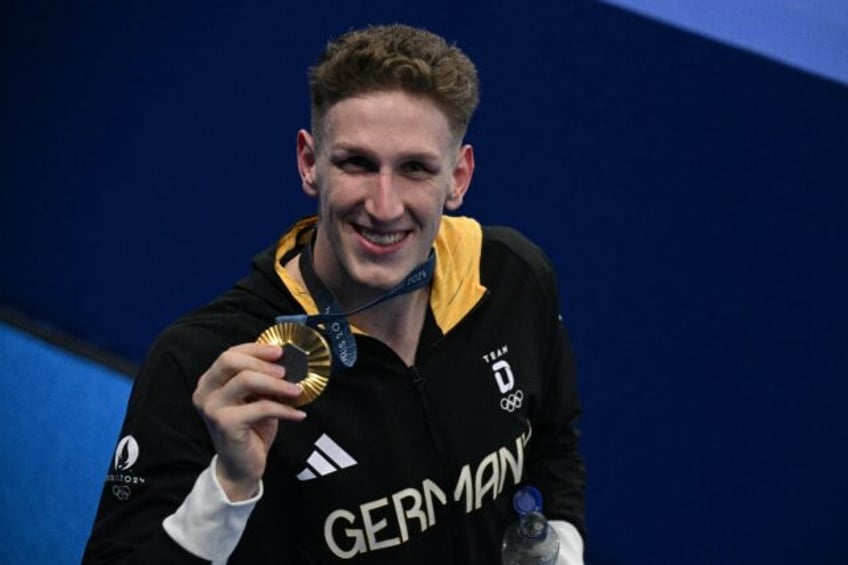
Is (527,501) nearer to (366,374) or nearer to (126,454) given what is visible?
(366,374)

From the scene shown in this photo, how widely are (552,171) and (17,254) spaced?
1709 millimetres

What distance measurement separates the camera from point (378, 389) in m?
2.14

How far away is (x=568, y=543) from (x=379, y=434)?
0.38 m

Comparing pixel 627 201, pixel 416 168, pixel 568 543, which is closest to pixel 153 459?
pixel 416 168

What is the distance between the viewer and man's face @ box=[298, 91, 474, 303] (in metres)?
1.99

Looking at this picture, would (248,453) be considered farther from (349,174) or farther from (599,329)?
(599,329)

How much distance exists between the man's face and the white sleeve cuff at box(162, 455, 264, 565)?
1.17 ft

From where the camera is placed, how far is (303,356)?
5.88 feet

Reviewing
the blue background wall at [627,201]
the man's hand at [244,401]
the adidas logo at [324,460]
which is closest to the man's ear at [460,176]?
the adidas logo at [324,460]

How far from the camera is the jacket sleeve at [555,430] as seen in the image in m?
2.38

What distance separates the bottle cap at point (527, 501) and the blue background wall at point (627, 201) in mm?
1207


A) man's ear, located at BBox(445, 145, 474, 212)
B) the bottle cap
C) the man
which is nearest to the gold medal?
the man

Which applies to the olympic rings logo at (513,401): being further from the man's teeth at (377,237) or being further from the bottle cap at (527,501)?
the man's teeth at (377,237)

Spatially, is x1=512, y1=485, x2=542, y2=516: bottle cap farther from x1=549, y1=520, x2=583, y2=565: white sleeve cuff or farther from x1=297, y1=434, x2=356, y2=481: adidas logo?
x1=297, y1=434, x2=356, y2=481: adidas logo
